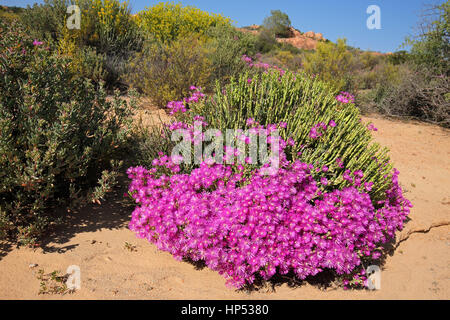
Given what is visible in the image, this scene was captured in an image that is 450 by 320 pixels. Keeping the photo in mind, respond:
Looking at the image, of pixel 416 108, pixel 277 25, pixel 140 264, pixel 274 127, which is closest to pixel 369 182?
pixel 274 127

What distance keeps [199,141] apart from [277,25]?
44.0 m

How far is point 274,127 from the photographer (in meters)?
3.22

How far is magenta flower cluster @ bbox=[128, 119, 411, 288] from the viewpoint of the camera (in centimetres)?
267

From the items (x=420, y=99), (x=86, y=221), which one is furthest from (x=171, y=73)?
(x=420, y=99)

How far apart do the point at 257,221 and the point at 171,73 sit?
16.3ft

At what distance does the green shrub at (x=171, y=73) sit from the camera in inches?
271

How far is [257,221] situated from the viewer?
2.67 meters

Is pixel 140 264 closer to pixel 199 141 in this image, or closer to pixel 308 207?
pixel 199 141

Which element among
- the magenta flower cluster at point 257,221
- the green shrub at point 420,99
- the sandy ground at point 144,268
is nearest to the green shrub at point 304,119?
the magenta flower cluster at point 257,221

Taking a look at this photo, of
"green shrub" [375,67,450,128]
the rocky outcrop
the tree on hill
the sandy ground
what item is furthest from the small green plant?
the tree on hill

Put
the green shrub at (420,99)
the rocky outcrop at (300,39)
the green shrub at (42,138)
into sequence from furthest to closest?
the rocky outcrop at (300,39)
the green shrub at (420,99)
the green shrub at (42,138)

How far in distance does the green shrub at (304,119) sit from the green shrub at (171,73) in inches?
110

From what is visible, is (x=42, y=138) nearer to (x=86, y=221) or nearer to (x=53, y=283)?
(x=86, y=221)

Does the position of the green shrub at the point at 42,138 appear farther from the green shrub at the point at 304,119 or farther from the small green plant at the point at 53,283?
the green shrub at the point at 304,119
